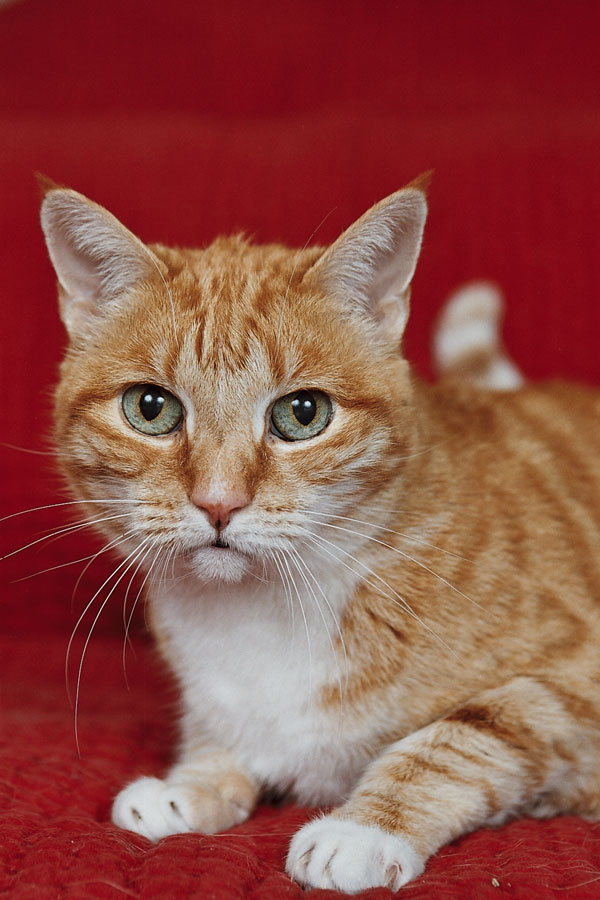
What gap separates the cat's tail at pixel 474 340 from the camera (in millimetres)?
2158

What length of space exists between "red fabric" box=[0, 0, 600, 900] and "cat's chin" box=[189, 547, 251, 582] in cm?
35

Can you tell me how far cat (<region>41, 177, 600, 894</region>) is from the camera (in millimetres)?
1219

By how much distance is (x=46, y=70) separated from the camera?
298 centimetres

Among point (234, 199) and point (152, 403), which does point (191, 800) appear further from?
point (234, 199)

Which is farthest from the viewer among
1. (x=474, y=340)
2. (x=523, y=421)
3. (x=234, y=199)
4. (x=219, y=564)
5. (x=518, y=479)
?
(x=234, y=199)

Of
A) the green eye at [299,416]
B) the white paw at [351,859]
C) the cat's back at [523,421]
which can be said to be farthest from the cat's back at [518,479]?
the white paw at [351,859]

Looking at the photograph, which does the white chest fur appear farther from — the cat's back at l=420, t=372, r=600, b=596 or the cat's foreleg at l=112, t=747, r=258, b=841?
the cat's back at l=420, t=372, r=600, b=596

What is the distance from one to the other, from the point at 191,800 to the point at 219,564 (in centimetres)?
37

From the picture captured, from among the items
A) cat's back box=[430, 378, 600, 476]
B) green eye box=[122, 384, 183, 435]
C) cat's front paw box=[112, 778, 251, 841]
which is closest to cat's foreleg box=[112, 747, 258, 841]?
cat's front paw box=[112, 778, 251, 841]

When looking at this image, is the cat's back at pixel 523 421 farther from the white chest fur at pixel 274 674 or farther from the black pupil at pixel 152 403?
the black pupil at pixel 152 403

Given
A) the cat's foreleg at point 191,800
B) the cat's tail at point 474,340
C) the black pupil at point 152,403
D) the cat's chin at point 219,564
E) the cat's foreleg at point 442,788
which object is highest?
the cat's tail at point 474,340

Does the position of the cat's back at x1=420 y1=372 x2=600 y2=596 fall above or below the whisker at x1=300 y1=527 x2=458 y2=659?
above

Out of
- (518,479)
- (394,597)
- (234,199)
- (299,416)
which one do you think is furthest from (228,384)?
(234,199)

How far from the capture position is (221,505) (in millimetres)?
1142
